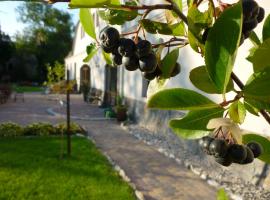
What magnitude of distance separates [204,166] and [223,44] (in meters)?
7.58

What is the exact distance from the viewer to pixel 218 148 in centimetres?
79

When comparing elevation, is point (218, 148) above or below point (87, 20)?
below

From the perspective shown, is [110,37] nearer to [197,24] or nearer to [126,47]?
[126,47]

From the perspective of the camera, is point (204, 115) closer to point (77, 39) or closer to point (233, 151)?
point (233, 151)

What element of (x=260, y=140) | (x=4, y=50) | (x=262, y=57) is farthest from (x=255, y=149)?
(x=4, y=50)

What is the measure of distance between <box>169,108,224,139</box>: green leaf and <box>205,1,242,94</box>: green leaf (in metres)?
0.22

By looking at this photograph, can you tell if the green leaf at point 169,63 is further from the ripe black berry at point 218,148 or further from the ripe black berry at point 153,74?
the ripe black berry at point 218,148

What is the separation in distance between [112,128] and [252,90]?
12.6 metres

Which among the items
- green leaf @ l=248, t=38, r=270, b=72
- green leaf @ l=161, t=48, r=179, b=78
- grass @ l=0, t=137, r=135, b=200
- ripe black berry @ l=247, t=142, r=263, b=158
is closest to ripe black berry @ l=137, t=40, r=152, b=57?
green leaf @ l=161, t=48, r=179, b=78

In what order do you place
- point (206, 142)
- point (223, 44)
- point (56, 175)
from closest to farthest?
point (223, 44) → point (206, 142) → point (56, 175)

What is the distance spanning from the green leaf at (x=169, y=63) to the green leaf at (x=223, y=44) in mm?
315

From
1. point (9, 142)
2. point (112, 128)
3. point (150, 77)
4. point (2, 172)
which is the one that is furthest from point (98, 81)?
point (150, 77)

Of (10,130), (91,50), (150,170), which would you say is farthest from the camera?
(10,130)

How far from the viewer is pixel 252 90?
2.13 ft
